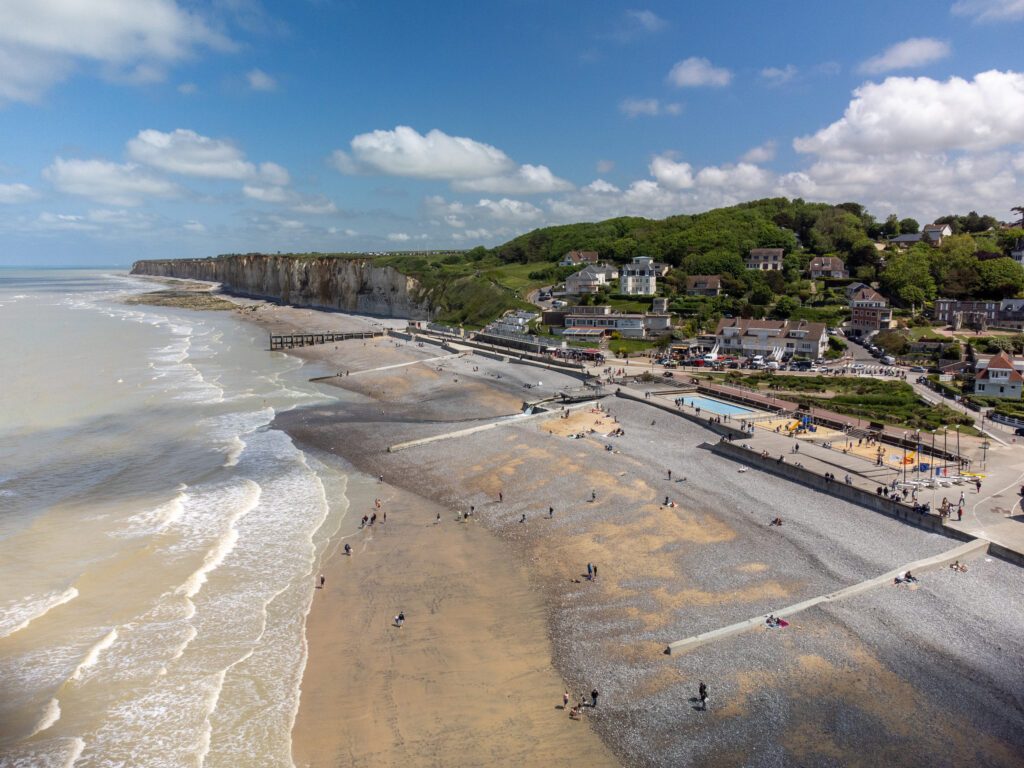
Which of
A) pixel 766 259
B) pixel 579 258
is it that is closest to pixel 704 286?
pixel 766 259

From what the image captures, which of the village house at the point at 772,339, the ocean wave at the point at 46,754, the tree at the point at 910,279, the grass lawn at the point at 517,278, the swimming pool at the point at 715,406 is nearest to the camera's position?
the ocean wave at the point at 46,754

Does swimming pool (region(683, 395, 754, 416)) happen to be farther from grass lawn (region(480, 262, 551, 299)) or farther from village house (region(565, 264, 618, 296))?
grass lawn (region(480, 262, 551, 299))

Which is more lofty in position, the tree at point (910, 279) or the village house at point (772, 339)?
the tree at point (910, 279)

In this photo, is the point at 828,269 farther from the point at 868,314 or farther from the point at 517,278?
the point at 517,278

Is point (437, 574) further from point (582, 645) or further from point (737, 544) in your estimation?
point (737, 544)

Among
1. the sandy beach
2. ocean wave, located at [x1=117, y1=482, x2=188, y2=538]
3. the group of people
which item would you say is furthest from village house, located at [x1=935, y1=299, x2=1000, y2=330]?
ocean wave, located at [x1=117, y1=482, x2=188, y2=538]

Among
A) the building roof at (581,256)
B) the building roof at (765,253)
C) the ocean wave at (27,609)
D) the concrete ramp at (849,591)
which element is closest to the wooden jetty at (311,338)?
the building roof at (581,256)

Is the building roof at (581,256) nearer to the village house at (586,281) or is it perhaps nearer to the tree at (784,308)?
the village house at (586,281)

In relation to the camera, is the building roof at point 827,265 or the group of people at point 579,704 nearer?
the group of people at point 579,704
